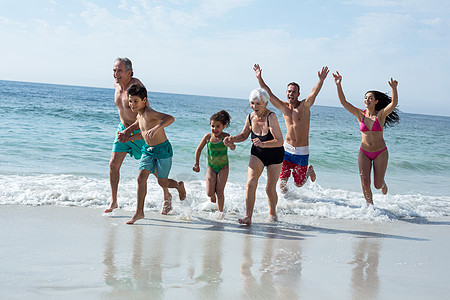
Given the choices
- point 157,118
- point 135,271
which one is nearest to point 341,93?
point 157,118

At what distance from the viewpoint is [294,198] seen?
7477 millimetres

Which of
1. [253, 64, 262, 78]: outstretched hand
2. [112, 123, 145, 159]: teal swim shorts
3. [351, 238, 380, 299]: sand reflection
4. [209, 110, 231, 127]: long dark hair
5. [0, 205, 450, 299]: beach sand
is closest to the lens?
[0, 205, 450, 299]: beach sand

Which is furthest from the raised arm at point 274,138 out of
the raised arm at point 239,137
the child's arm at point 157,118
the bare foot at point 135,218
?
the bare foot at point 135,218

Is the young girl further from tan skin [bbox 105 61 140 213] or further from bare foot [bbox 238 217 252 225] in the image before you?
tan skin [bbox 105 61 140 213]

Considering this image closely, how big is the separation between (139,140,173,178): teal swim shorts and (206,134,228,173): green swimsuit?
1.93 ft

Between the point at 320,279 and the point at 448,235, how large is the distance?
2895 millimetres

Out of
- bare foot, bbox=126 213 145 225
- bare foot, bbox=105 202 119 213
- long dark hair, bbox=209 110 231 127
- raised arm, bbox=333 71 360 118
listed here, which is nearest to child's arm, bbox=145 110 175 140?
long dark hair, bbox=209 110 231 127

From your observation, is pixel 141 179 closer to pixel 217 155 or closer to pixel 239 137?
pixel 217 155

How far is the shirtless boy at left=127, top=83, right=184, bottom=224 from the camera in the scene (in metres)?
5.20

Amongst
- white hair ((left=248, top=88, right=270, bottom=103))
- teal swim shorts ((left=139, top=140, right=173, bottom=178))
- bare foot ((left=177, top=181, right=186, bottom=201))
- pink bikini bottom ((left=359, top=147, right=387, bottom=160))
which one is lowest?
bare foot ((left=177, top=181, right=186, bottom=201))

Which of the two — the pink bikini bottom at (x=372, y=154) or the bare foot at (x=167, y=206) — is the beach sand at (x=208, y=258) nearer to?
the bare foot at (x=167, y=206)

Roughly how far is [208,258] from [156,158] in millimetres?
1702

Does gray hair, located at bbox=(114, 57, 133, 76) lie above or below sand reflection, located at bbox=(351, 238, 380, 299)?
above

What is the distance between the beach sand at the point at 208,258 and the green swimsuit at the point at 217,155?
71 cm
